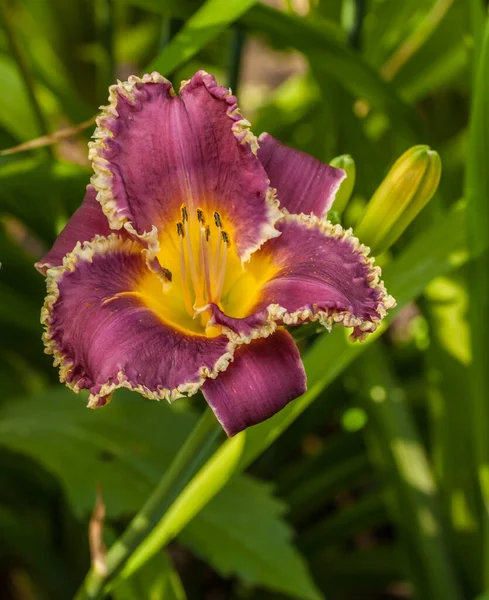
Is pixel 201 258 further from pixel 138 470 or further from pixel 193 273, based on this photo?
pixel 138 470

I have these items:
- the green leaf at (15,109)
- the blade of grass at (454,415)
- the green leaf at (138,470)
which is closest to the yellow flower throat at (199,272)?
the green leaf at (138,470)

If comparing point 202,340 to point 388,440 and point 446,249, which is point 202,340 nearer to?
point 446,249

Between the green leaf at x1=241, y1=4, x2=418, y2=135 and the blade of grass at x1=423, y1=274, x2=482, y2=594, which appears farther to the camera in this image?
the blade of grass at x1=423, y1=274, x2=482, y2=594

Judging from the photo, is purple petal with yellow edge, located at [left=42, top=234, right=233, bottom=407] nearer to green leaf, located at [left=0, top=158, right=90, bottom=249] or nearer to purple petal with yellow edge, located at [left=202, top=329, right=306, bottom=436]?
purple petal with yellow edge, located at [left=202, top=329, right=306, bottom=436]

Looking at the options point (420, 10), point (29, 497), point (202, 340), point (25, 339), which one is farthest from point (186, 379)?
point (420, 10)

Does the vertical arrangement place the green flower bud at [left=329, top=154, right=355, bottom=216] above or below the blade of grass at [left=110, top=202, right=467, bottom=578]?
above

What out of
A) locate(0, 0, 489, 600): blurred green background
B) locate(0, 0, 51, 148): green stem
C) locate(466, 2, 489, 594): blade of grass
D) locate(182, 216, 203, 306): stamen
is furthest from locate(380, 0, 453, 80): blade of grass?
locate(182, 216, 203, 306): stamen

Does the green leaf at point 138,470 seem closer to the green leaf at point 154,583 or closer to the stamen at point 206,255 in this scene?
the green leaf at point 154,583
